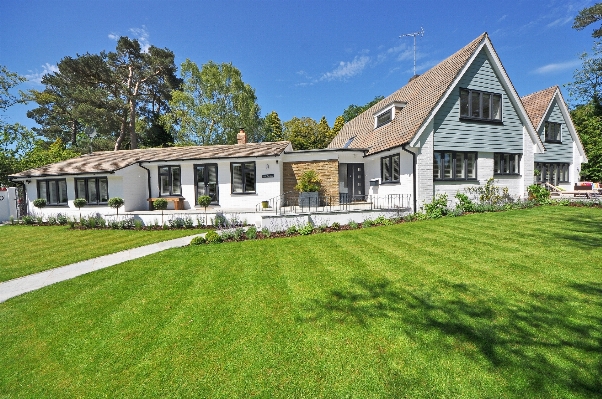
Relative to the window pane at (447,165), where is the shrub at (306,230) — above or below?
below

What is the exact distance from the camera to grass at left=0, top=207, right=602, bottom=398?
294 cm

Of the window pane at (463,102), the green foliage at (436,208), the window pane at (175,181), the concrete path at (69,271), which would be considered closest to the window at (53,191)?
the window pane at (175,181)

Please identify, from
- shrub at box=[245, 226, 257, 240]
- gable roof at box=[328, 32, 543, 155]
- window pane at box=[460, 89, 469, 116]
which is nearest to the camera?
shrub at box=[245, 226, 257, 240]

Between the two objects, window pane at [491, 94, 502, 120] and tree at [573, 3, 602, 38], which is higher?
tree at [573, 3, 602, 38]

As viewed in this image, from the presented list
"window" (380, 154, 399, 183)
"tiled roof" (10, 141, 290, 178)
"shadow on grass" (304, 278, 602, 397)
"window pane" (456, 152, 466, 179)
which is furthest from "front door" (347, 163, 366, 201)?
"shadow on grass" (304, 278, 602, 397)

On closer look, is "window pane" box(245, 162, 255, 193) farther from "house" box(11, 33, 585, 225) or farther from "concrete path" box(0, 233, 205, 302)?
"concrete path" box(0, 233, 205, 302)

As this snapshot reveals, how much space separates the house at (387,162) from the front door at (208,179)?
2.6 inches

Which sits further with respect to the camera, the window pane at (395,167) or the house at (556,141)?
the house at (556,141)

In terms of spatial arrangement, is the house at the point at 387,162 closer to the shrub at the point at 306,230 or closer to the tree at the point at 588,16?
the shrub at the point at 306,230

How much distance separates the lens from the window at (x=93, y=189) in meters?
17.3

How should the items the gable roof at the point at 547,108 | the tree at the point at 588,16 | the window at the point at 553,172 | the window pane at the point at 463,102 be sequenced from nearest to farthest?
the window pane at the point at 463,102
the gable roof at the point at 547,108
the window at the point at 553,172
the tree at the point at 588,16

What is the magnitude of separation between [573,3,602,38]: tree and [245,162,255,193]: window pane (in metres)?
→ 33.1

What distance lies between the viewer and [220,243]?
Answer: 9891 mm

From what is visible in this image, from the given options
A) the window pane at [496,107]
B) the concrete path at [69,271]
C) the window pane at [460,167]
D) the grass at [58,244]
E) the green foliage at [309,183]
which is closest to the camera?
the concrete path at [69,271]
